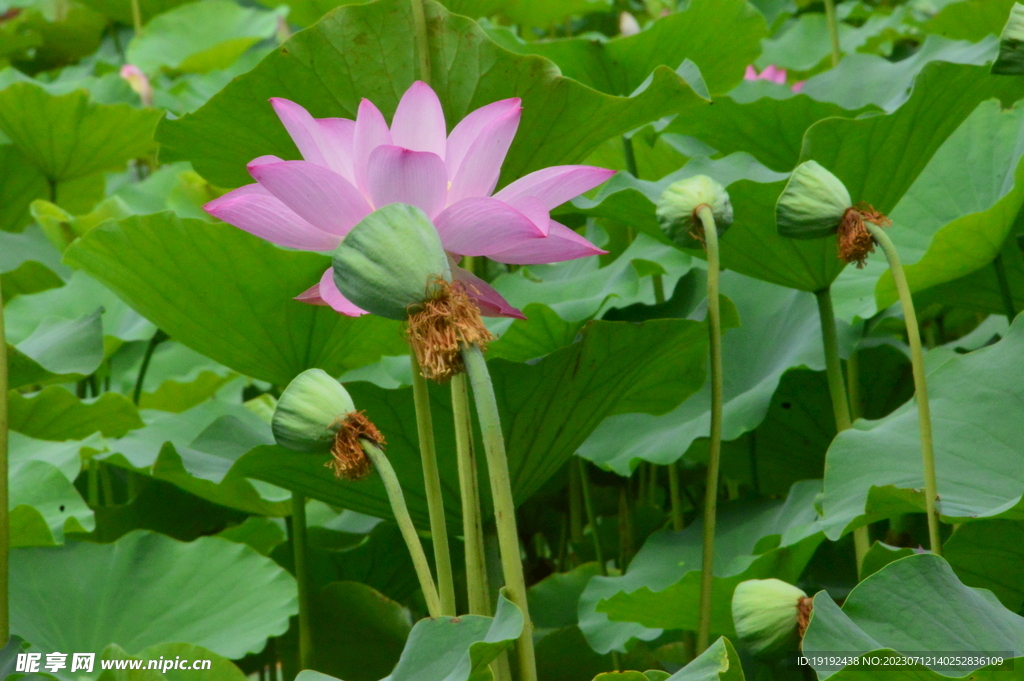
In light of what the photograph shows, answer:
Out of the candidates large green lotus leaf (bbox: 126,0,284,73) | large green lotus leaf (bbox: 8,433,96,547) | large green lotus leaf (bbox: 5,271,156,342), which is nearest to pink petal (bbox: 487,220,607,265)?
→ large green lotus leaf (bbox: 8,433,96,547)

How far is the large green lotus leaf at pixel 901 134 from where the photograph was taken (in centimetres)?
78

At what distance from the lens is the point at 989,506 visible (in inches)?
26.5

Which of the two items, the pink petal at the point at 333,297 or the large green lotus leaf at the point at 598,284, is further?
the large green lotus leaf at the point at 598,284

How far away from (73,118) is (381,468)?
4.09 ft

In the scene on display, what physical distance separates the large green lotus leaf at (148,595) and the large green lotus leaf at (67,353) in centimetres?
18

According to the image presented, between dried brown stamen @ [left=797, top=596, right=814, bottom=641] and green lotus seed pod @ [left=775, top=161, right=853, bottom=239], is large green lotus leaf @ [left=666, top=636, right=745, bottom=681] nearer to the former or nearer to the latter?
dried brown stamen @ [left=797, top=596, right=814, bottom=641]

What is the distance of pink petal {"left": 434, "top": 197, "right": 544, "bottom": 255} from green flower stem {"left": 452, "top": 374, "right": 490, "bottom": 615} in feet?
0.27

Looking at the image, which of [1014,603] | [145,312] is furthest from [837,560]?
[145,312]

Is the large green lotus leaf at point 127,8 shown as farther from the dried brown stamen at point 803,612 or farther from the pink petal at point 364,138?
the dried brown stamen at point 803,612

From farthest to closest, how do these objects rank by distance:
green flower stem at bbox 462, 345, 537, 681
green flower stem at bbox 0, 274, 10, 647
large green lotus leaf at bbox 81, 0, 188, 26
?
large green lotus leaf at bbox 81, 0, 188, 26, green flower stem at bbox 0, 274, 10, 647, green flower stem at bbox 462, 345, 537, 681

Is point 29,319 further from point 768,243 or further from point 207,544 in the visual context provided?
point 768,243

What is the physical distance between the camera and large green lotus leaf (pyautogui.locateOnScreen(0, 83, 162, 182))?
1.49 m

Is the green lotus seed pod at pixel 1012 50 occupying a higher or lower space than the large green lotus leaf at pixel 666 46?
lower

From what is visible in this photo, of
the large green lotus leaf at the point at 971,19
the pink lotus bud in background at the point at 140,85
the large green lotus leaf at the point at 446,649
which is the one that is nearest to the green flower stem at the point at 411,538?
the large green lotus leaf at the point at 446,649
